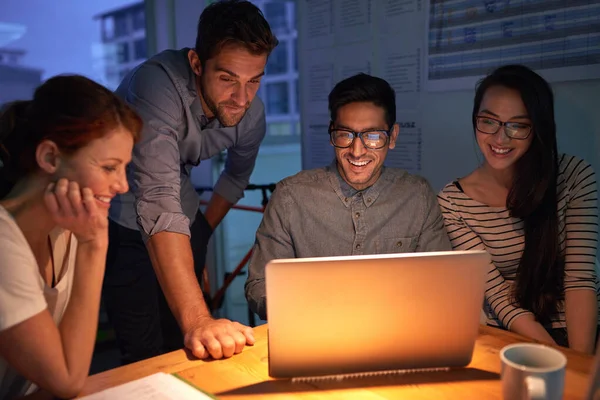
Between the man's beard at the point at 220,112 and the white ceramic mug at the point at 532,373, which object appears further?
the man's beard at the point at 220,112

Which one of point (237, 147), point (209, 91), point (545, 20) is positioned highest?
point (545, 20)

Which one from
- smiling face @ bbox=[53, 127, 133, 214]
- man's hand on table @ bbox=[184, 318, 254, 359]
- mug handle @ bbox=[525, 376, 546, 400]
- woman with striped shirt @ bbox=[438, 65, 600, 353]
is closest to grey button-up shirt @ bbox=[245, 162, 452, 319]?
woman with striped shirt @ bbox=[438, 65, 600, 353]

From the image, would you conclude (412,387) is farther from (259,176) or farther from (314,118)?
(259,176)

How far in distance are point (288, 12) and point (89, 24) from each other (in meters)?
1.53

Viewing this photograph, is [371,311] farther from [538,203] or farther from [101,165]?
[538,203]

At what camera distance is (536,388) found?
2.66ft

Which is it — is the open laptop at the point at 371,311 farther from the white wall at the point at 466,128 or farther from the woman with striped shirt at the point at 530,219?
the white wall at the point at 466,128

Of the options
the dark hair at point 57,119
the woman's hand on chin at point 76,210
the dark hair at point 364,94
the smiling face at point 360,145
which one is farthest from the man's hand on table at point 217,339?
the dark hair at point 364,94

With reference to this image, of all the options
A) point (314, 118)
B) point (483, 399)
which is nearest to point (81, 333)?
point (483, 399)

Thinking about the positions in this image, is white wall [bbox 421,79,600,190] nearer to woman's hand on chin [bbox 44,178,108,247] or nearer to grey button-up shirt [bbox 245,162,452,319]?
grey button-up shirt [bbox 245,162,452,319]

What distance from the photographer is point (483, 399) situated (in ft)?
3.14

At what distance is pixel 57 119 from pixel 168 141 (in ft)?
1.86

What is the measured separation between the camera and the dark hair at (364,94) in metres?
1.77

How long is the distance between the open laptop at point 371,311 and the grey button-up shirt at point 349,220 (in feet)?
2.61
